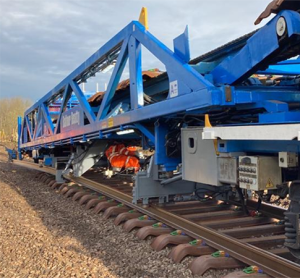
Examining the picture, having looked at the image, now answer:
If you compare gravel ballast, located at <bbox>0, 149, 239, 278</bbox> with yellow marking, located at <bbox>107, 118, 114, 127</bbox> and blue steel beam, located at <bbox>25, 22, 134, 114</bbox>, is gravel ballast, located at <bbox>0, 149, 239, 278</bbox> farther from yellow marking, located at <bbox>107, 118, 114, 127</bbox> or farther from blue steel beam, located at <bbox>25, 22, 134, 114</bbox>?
blue steel beam, located at <bbox>25, 22, 134, 114</bbox>

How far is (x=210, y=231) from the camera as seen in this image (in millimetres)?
3877

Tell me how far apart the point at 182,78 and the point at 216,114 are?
0.54m

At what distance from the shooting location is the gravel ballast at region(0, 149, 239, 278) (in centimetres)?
354

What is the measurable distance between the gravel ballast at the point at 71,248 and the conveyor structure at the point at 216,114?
0.84 meters

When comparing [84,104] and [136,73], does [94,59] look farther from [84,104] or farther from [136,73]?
[136,73]

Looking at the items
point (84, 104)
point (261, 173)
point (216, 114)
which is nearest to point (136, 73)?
point (216, 114)

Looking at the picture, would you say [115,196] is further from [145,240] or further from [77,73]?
[77,73]

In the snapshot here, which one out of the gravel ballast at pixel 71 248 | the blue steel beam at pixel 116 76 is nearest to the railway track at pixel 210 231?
the gravel ballast at pixel 71 248

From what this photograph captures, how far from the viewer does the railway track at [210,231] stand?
3.24 metres

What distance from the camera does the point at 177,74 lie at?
4.12 meters

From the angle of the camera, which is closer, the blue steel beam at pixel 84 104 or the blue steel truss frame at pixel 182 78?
the blue steel truss frame at pixel 182 78

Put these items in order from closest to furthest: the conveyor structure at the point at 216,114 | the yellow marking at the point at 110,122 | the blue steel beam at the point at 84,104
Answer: the conveyor structure at the point at 216,114 < the yellow marking at the point at 110,122 < the blue steel beam at the point at 84,104

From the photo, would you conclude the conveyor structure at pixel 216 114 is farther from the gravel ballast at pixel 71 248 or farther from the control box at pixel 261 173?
the gravel ballast at pixel 71 248

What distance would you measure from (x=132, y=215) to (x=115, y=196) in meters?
1.02
